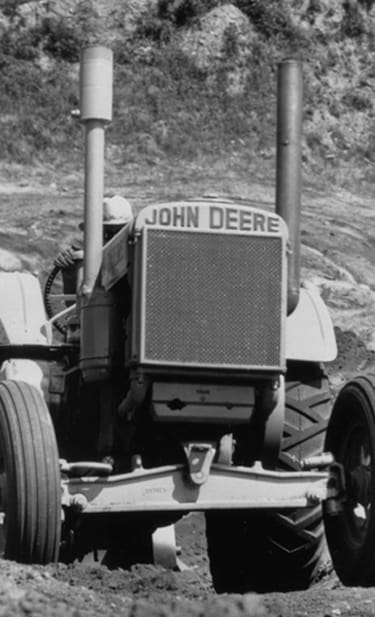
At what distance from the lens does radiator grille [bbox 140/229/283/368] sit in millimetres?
7223

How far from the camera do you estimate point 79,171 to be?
886 inches

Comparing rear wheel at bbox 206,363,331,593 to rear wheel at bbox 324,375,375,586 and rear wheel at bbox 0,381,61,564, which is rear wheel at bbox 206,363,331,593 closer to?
rear wheel at bbox 324,375,375,586

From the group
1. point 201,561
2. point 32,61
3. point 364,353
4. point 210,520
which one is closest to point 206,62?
point 32,61

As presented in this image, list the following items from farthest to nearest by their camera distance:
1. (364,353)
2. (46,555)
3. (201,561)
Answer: (364,353)
(201,561)
(46,555)

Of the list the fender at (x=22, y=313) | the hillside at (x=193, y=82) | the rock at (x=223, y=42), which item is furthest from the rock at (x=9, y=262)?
the rock at (x=223, y=42)

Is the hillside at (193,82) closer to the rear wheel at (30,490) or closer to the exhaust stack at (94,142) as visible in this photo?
the exhaust stack at (94,142)

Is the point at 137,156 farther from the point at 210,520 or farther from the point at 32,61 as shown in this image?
the point at 210,520

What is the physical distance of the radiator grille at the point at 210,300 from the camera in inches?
284

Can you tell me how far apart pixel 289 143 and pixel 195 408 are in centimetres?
142

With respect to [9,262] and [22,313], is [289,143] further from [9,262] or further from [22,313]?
[9,262]

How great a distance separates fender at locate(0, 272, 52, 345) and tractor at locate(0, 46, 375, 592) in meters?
0.21

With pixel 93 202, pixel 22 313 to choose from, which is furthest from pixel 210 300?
pixel 22 313

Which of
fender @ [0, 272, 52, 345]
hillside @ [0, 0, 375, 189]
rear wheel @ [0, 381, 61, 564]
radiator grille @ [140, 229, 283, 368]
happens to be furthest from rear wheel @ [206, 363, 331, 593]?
hillside @ [0, 0, 375, 189]

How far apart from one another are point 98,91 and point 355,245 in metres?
11.9
